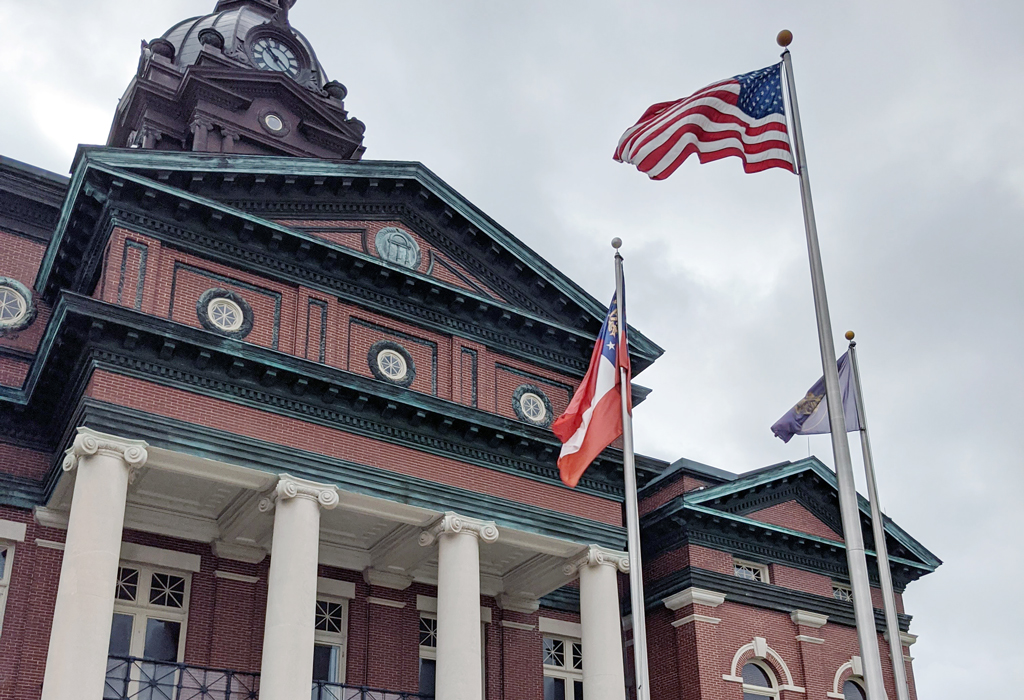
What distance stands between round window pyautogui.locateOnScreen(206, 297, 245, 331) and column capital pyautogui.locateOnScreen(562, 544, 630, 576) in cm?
918

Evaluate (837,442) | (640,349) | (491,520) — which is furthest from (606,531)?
(837,442)

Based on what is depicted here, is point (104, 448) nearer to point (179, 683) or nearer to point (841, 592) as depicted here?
point (179, 683)

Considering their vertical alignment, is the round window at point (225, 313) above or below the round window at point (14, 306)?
below

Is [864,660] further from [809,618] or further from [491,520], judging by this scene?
[809,618]

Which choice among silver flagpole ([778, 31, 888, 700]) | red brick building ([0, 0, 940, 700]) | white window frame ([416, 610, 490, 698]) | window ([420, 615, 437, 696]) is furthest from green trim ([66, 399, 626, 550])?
silver flagpole ([778, 31, 888, 700])

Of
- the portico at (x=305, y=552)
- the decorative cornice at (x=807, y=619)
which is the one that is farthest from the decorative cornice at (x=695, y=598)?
the portico at (x=305, y=552)

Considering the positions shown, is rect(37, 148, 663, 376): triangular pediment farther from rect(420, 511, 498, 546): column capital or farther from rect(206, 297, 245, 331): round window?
rect(420, 511, 498, 546): column capital

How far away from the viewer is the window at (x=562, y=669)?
28953 millimetres

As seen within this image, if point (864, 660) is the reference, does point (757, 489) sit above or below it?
above

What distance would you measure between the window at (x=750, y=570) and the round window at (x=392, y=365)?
34.3 ft

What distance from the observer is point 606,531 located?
26172mm

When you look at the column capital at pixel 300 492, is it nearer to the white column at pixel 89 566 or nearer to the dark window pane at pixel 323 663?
the white column at pixel 89 566

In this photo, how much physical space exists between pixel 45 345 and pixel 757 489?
17879mm

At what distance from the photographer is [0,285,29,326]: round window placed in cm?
2494
